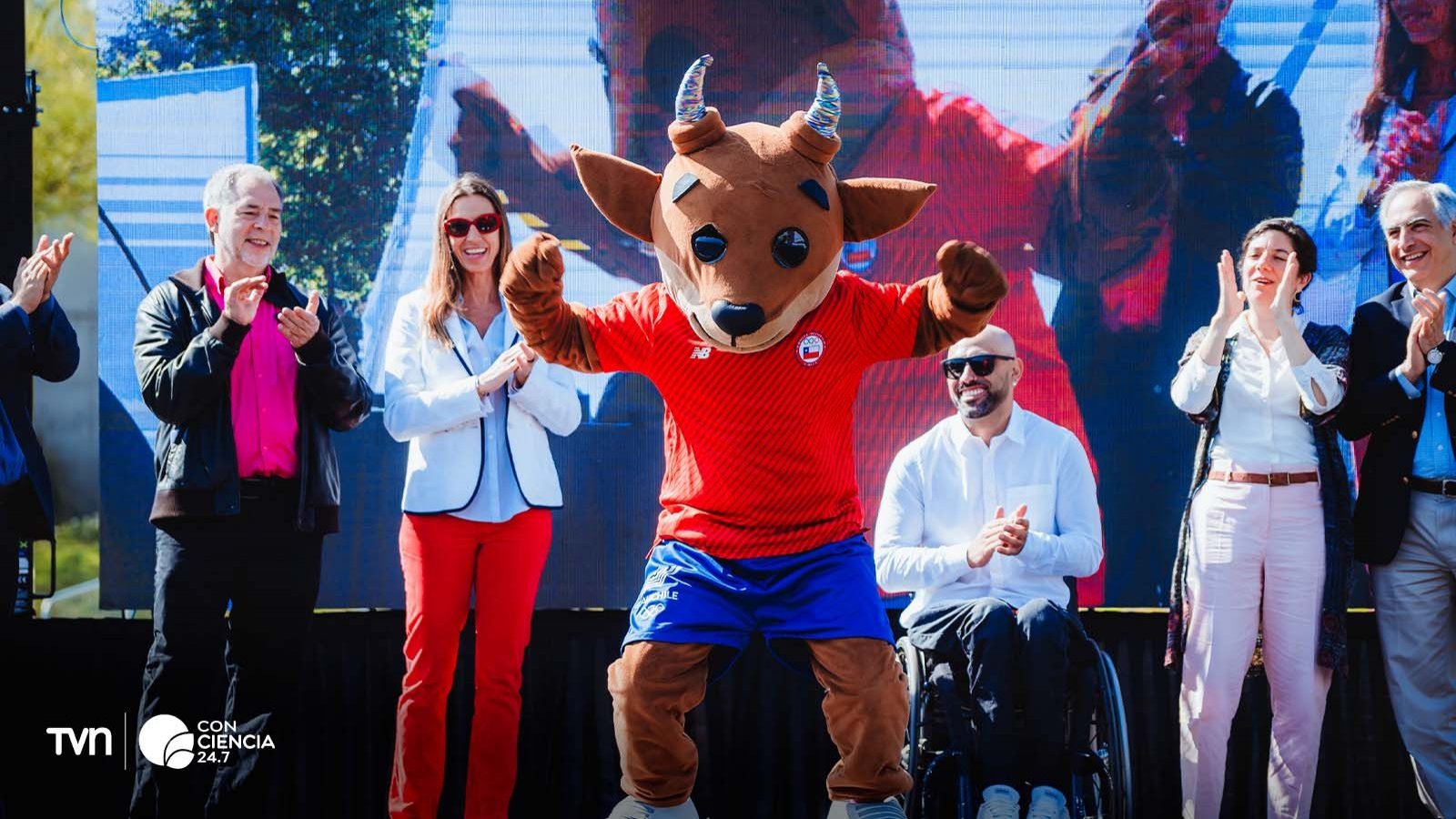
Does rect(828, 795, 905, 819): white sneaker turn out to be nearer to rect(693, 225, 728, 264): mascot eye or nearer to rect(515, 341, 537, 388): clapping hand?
rect(693, 225, 728, 264): mascot eye

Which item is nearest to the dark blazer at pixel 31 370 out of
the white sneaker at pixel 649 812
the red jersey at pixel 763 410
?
the red jersey at pixel 763 410

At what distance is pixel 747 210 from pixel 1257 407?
5.59ft

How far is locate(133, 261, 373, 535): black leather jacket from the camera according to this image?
3221 mm

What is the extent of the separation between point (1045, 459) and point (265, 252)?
2159 millimetres

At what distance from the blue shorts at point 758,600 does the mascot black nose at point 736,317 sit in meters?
0.48

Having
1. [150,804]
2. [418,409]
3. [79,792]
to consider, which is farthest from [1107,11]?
[79,792]

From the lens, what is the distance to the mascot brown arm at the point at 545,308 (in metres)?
2.61

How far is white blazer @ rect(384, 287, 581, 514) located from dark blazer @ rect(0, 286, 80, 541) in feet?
2.98

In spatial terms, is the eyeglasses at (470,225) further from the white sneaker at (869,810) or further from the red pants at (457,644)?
the white sneaker at (869,810)

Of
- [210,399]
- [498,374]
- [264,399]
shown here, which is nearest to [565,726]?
[498,374]

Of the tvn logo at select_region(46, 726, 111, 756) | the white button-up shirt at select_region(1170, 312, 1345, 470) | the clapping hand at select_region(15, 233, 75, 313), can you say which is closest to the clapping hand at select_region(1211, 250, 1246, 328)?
the white button-up shirt at select_region(1170, 312, 1345, 470)

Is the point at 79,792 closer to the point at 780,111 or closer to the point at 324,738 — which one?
the point at 324,738

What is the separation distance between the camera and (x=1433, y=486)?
346cm

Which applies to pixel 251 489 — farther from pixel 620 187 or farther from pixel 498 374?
pixel 620 187
